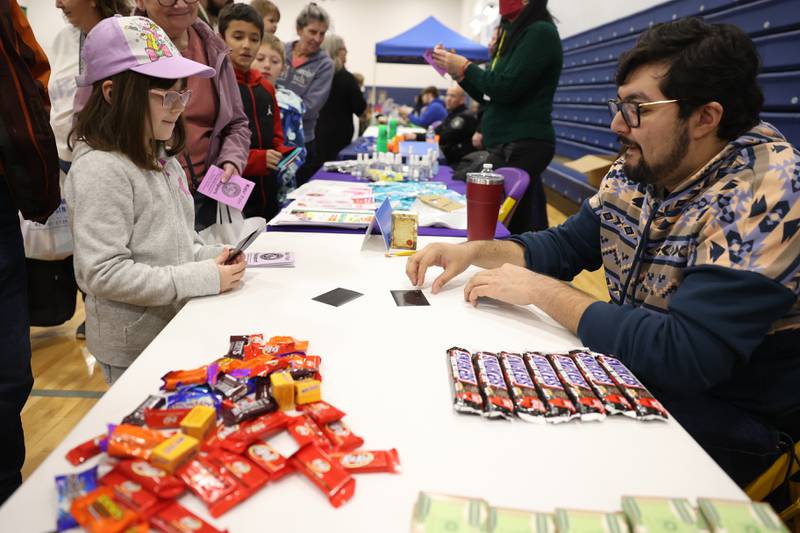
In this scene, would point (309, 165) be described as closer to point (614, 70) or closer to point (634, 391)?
point (614, 70)

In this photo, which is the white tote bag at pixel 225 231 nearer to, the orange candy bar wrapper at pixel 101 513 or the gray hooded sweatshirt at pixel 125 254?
the gray hooded sweatshirt at pixel 125 254

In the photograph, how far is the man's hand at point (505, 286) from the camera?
4.02 ft

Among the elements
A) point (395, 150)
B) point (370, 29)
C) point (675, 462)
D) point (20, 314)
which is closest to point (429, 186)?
point (395, 150)

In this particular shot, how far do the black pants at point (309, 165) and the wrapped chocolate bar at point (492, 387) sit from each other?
11.7 feet

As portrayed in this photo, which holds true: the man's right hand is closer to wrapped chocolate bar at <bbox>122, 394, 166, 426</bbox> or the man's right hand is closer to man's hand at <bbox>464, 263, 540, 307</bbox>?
man's hand at <bbox>464, 263, 540, 307</bbox>

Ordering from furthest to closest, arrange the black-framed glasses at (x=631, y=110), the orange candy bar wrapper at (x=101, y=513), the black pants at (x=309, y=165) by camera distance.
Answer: the black pants at (x=309, y=165)
the black-framed glasses at (x=631, y=110)
the orange candy bar wrapper at (x=101, y=513)

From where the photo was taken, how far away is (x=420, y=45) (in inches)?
324

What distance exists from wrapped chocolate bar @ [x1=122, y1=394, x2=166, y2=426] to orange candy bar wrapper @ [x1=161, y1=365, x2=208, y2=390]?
34 millimetres

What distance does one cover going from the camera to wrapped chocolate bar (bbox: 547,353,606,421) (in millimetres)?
839

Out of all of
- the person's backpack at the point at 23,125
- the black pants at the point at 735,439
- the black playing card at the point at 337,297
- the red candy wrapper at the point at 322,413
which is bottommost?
the black pants at the point at 735,439

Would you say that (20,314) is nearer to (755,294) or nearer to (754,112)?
(755,294)

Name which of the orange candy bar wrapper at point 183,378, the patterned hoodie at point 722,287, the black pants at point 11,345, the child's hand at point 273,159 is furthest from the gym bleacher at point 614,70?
the black pants at point 11,345

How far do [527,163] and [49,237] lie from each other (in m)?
2.42

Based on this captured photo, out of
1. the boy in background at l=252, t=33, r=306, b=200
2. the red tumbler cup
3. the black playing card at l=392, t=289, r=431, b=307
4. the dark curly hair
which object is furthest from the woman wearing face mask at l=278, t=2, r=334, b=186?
the dark curly hair
